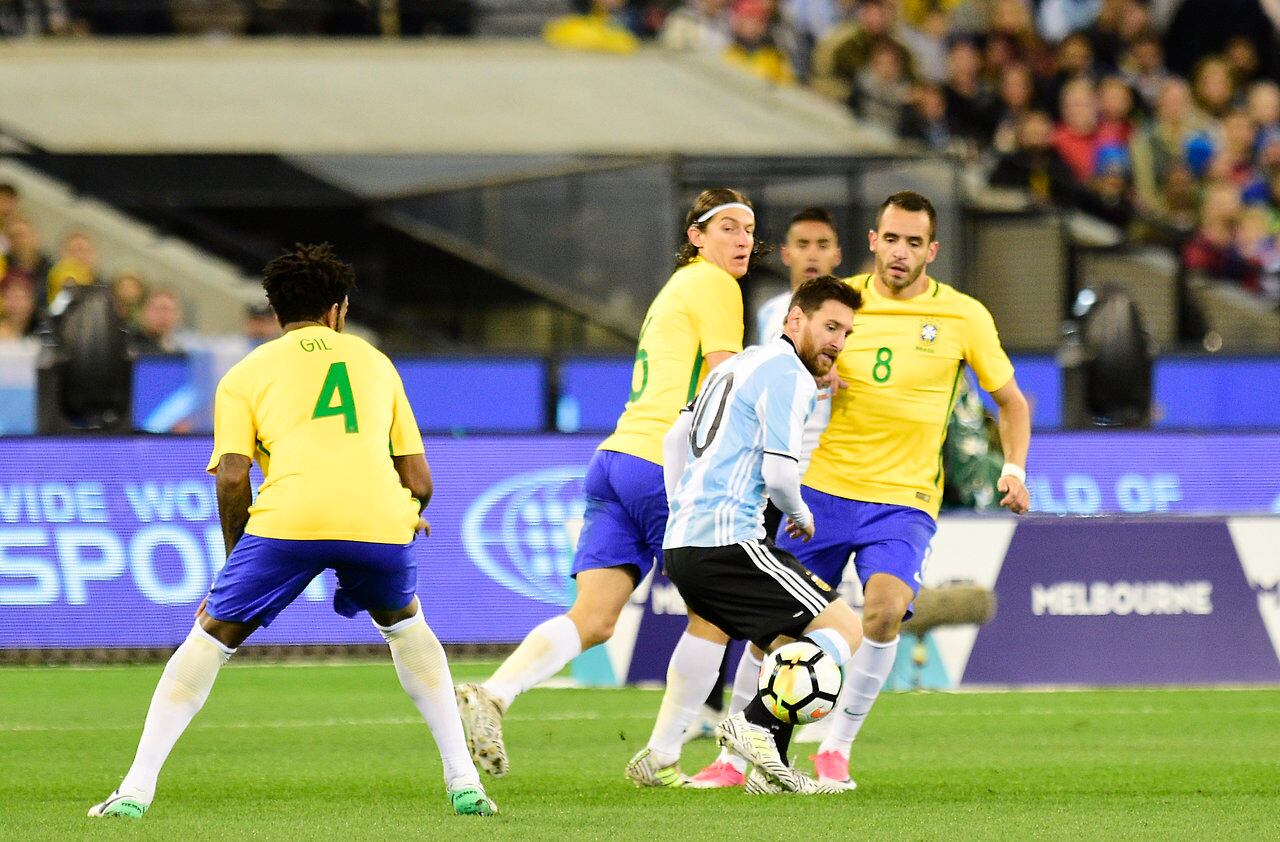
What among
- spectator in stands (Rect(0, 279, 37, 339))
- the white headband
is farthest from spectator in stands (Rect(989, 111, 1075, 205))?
the white headband

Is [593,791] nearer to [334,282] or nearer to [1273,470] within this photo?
[334,282]

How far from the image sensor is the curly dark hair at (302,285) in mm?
7344

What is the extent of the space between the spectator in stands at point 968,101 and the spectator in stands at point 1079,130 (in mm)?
712

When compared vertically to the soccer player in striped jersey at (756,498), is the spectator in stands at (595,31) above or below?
below

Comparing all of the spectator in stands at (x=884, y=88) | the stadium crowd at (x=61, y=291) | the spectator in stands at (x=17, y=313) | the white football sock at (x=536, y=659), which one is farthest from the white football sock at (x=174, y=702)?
the spectator in stands at (x=884, y=88)

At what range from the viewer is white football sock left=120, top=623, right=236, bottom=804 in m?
7.21

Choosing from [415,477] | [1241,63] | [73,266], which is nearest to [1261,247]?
[1241,63]

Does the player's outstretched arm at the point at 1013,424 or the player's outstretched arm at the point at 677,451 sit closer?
the player's outstretched arm at the point at 677,451

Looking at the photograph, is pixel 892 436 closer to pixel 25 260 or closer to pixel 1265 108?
pixel 25 260

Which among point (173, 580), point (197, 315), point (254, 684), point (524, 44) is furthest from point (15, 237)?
point (524, 44)

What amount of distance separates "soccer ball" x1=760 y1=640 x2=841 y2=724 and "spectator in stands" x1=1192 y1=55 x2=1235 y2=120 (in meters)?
15.7

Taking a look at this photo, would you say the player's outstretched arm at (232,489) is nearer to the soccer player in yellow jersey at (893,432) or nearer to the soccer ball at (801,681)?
the soccer ball at (801,681)

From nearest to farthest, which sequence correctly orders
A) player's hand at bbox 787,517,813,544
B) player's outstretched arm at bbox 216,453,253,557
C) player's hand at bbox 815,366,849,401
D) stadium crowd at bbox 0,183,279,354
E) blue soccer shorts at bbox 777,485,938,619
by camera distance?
player's outstretched arm at bbox 216,453,253,557
player's hand at bbox 787,517,813,544
blue soccer shorts at bbox 777,485,938,619
player's hand at bbox 815,366,849,401
stadium crowd at bbox 0,183,279,354

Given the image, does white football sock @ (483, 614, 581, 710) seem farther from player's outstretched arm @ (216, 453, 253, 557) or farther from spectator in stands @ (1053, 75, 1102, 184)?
spectator in stands @ (1053, 75, 1102, 184)
